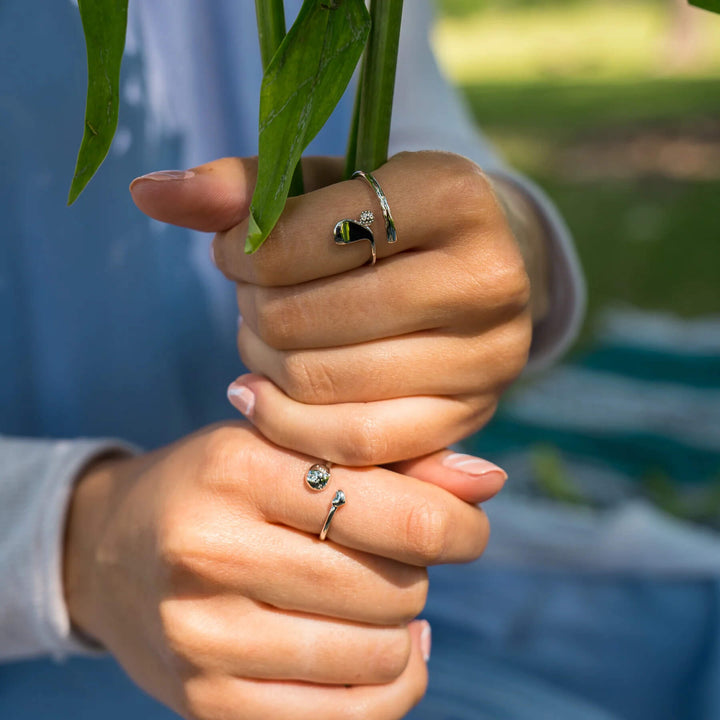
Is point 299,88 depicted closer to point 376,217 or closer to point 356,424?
point 376,217

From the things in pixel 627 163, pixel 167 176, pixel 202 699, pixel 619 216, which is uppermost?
pixel 167 176

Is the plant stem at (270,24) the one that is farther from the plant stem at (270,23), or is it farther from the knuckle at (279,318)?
the knuckle at (279,318)

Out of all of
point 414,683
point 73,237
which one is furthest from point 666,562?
point 73,237

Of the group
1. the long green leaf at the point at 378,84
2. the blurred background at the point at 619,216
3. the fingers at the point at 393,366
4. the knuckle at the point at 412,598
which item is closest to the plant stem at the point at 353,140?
the long green leaf at the point at 378,84

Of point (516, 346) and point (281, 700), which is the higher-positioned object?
point (516, 346)

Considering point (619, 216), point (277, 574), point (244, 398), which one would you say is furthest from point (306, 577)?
point (619, 216)

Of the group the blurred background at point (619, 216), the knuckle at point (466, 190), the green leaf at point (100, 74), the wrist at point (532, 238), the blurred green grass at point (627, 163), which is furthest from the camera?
the blurred green grass at point (627, 163)
